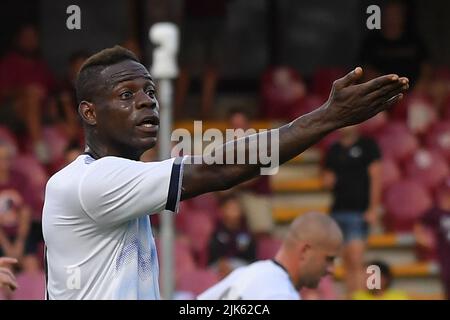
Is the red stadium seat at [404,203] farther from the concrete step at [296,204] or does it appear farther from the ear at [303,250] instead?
the ear at [303,250]

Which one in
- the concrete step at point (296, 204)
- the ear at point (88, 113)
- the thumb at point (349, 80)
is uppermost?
the concrete step at point (296, 204)

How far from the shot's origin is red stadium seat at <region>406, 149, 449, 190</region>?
40.4ft

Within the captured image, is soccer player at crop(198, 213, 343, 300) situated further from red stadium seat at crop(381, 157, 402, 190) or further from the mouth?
red stadium seat at crop(381, 157, 402, 190)

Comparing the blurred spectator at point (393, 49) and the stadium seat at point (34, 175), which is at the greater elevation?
the blurred spectator at point (393, 49)

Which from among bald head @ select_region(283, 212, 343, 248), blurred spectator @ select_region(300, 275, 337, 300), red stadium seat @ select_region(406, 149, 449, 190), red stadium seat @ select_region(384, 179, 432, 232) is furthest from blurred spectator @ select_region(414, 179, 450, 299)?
bald head @ select_region(283, 212, 343, 248)

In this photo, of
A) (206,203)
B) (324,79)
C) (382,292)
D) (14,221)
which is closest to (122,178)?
(382,292)

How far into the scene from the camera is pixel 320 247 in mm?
6750

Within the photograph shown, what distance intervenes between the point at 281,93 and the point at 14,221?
3.72 metres

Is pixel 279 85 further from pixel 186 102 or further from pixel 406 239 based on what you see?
pixel 406 239

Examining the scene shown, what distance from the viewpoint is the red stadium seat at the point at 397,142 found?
12.6 metres

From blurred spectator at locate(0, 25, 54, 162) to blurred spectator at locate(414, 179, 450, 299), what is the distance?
3.58 m

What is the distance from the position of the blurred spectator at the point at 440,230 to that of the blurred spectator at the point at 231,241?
1.59m

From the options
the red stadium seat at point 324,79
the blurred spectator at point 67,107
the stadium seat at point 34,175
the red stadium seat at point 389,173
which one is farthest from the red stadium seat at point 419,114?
the stadium seat at point 34,175
